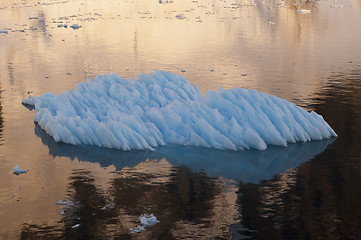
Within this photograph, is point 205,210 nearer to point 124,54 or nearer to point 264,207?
point 264,207

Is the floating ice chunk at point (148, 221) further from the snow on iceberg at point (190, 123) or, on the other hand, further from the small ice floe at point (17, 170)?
the snow on iceberg at point (190, 123)

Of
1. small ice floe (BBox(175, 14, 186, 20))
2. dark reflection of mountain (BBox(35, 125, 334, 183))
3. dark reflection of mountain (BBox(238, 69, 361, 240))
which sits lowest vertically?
dark reflection of mountain (BBox(238, 69, 361, 240))

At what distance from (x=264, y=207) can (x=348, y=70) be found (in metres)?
18.7

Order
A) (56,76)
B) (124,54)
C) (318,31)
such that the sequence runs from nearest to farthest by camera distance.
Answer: (56,76) → (124,54) → (318,31)

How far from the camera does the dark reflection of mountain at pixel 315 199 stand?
41.1 ft

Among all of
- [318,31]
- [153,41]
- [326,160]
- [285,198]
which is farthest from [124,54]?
[285,198]

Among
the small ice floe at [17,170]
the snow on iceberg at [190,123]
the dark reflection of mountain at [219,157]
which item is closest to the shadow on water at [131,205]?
the dark reflection of mountain at [219,157]

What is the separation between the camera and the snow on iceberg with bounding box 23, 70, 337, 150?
1830cm

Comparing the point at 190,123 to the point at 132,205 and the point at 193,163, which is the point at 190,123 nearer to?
the point at 193,163

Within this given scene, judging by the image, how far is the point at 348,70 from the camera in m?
30.4

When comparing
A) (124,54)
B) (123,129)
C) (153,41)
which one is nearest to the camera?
(123,129)

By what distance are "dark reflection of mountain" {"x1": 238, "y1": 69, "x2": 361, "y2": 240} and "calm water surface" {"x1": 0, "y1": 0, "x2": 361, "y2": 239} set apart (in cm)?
3

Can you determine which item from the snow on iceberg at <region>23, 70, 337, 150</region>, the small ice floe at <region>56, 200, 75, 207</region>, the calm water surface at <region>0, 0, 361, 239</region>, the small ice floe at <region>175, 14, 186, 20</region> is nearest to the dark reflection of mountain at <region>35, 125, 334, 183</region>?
the calm water surface at <region>0, 0, 361, 239</region>

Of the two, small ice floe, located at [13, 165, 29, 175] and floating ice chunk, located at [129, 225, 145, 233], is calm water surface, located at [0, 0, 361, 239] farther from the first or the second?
small ice floe, located at [13, 165, 29, 175]
